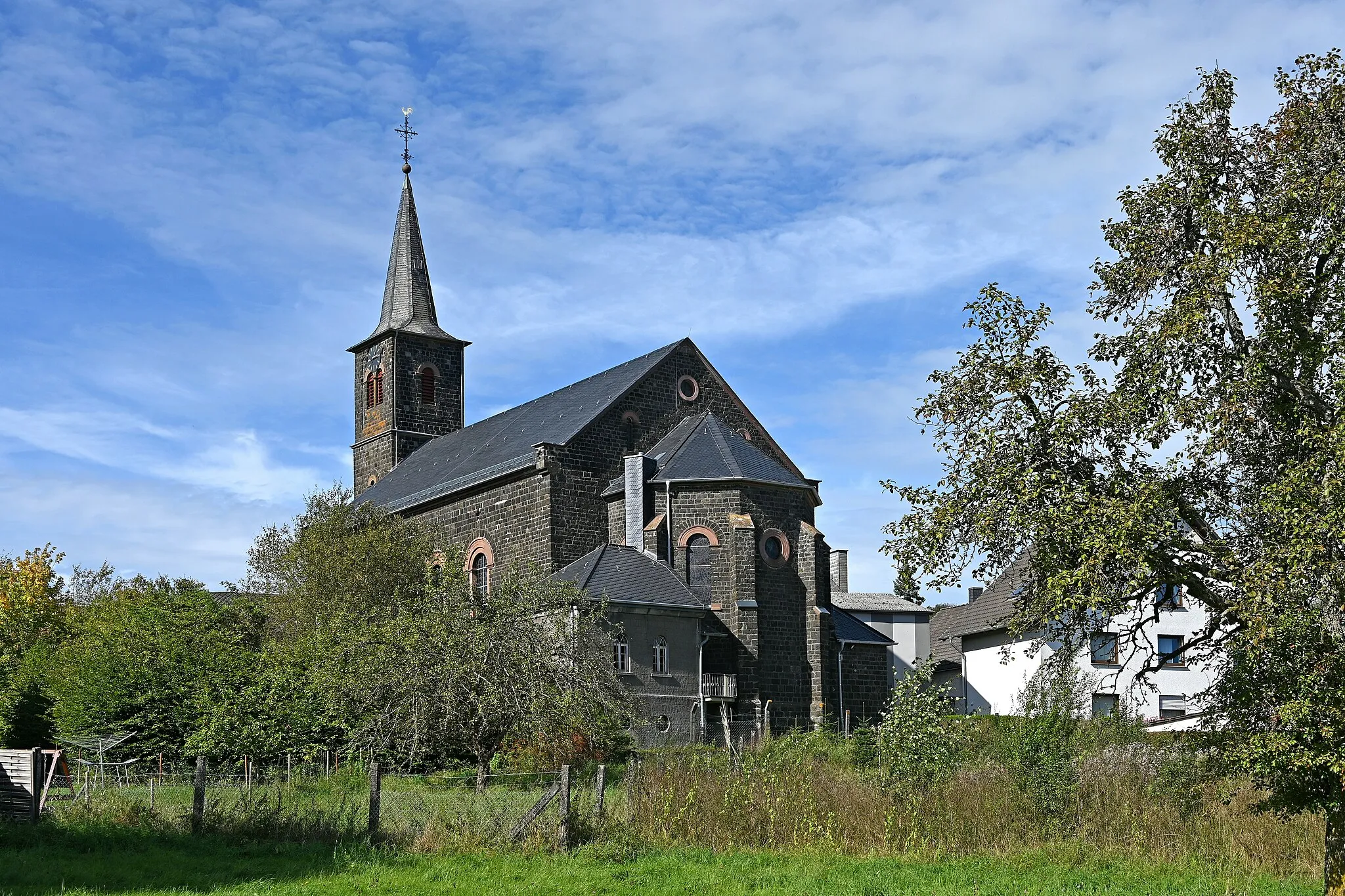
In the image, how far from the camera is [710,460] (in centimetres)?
3800

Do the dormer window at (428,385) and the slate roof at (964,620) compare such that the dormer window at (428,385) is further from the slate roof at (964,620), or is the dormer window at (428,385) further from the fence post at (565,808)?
the fence post at (565,808)

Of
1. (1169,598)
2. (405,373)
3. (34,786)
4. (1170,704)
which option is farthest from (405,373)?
(1169,598)

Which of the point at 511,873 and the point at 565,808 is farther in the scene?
the point at 565,808

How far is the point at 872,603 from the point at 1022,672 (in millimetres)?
15204

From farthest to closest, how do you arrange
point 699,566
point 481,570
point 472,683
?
point 481,570 < point 699,566 < point 472,683

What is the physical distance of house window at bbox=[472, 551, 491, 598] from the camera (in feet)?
136

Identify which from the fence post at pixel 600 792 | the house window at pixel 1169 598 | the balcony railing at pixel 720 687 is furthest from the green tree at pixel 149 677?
the house window at pixel 1169 598

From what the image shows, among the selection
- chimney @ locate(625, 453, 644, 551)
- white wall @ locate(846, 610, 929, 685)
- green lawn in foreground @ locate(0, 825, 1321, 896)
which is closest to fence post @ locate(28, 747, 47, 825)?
green lawn in foreground @ locate(0, 825, 1321, 896)

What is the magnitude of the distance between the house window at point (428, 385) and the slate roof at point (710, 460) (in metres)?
18.7

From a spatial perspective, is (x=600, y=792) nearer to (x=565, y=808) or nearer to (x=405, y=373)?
(x=565, y=808)

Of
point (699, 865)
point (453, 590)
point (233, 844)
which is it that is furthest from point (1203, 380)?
point (453, 590)

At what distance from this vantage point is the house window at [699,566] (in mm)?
36688

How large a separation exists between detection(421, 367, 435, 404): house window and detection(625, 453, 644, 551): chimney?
20430mm

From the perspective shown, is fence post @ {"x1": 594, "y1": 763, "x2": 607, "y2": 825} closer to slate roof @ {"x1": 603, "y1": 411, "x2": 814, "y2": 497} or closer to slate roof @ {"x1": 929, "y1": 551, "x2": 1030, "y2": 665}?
slate roof @ {"x1": 603, "y1": 411, "x2": 814, "y2": 497}
